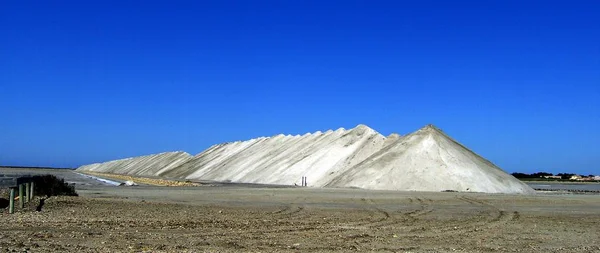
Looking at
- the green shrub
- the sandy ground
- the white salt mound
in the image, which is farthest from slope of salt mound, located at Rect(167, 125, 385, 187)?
the sandy ground

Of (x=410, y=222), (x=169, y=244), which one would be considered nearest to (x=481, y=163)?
(x=410, y=222)

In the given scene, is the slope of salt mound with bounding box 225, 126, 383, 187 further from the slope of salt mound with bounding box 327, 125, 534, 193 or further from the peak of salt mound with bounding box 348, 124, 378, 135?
the slope of salt mound with bounding box 327, 125, 534, 193

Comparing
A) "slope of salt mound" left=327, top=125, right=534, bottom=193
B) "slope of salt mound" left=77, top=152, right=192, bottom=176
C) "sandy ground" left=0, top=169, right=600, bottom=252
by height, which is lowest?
"sandy ground" left=0, top=169, right=600, bottom=252

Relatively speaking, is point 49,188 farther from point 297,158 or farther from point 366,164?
point 297,158

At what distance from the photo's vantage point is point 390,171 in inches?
1718

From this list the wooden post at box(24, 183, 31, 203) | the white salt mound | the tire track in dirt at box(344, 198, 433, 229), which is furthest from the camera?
the white salt mound

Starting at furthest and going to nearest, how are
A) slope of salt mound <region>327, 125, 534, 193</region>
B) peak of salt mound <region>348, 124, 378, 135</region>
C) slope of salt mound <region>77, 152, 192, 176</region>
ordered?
→ slope of salt mound <region>77, 152, 192, 176</region>
peak of salt mound <region>348, 124, 378, 135</region>
slope of salt mound <region>327, 125, 534, 193</region>

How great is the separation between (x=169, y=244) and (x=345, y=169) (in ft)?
126

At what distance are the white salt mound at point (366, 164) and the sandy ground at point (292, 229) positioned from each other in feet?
59.5

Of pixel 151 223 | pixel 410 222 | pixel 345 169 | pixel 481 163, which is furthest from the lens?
pixel 345 169

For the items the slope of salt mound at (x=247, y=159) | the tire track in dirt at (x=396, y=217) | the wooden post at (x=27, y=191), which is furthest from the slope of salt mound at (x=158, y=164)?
the tire track in dirt at (x=396, y=217)

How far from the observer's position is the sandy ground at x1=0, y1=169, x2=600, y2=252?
12.3m

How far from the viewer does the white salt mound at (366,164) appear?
42.0 meters

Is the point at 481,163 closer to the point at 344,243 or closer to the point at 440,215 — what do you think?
the point at 440,215
